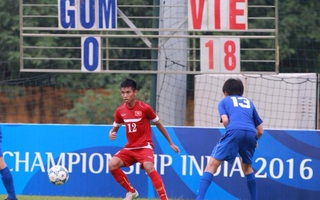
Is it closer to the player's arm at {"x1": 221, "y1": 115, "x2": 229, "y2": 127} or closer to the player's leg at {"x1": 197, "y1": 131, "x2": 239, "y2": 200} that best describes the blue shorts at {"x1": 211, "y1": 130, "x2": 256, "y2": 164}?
the player's leg at {"x1": 197, "y1": 131, "x2": 239, "y2": 200}

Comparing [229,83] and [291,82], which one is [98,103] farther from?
[229,83]

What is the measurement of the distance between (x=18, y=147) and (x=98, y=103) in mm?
11134

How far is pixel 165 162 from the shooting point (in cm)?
1238

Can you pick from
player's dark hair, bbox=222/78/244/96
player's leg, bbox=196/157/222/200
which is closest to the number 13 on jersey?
player's dark hair, bbox=222/78/244/96

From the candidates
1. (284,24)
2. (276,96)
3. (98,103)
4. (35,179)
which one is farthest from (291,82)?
(98,103)

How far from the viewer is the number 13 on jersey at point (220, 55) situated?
514 inches

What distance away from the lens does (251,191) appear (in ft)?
35.0

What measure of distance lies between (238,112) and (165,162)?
2.38 m

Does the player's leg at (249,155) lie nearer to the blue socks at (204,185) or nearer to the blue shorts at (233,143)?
the blue shorts at (233,143)

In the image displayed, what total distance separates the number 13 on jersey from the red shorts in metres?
2.82

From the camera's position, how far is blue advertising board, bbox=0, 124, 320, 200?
1216 cm

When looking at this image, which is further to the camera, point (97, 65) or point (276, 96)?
point (276, 96)

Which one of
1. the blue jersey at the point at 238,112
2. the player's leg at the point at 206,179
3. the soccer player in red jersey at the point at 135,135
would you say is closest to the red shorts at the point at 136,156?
the soccer player in red jersey at the point at 135,135

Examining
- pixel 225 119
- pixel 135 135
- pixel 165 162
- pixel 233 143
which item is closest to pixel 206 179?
pixel 233 143
